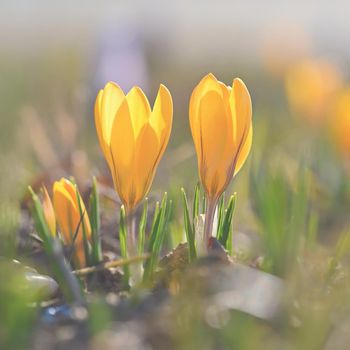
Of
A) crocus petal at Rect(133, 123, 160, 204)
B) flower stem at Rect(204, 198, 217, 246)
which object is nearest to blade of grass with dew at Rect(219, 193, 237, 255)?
flower stem at Rect(204, 198, 217, 246)

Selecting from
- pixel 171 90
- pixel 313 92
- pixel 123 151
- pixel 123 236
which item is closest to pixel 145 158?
pixel 123 151

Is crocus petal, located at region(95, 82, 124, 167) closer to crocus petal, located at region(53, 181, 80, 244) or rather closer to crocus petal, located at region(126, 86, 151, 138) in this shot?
crocus petal, located at region(126, 86, 151, 138)

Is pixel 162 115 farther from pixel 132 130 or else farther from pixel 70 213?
pixel 70 213

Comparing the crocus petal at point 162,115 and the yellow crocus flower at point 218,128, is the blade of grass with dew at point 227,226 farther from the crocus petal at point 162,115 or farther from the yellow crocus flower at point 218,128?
the crocus petal at point 162,115

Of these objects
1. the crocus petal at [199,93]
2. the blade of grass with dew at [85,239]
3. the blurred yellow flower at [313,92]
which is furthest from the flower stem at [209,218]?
the blurred yellow flower at [313,92]

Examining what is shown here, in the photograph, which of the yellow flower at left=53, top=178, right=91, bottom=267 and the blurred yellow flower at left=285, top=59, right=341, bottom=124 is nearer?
the yellow flower at left=53, top=178, right=91, bottom=267

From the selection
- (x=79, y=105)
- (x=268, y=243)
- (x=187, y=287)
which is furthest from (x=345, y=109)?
(x=187, y=287)
